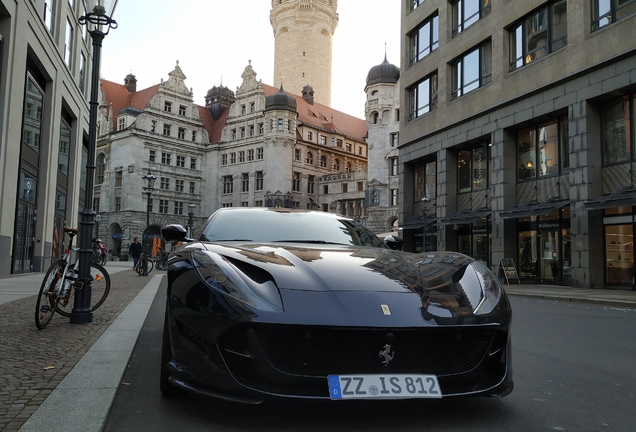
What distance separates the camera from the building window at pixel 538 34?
20.1 meters

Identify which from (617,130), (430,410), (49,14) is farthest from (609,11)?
(49,14)

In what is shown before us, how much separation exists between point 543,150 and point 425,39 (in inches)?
434

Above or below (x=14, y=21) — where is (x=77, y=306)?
below

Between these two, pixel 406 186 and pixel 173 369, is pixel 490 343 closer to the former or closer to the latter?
pixel 173 369

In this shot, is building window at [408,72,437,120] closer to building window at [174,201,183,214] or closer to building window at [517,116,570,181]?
building window at [517,116,570,181]

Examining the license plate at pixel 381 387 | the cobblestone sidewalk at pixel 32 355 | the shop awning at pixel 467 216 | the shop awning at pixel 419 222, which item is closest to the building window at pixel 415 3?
the shop awning at pixel 419 222

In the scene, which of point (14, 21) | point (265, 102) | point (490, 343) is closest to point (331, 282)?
point (490, 343)

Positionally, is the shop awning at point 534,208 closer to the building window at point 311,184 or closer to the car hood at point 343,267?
the car hood at point 343,267

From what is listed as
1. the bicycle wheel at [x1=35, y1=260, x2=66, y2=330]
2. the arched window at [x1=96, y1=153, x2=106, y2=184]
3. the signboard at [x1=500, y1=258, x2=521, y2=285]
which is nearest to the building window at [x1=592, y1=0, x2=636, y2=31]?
the signboard at [x1=500, y1=258, x2=521, y2=285]

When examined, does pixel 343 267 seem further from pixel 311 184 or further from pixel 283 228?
pixel 311 184

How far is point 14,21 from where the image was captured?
16.2m

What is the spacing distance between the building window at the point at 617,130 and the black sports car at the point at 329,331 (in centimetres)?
1705

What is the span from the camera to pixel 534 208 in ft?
66.4

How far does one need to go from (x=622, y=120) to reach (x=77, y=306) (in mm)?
17497
